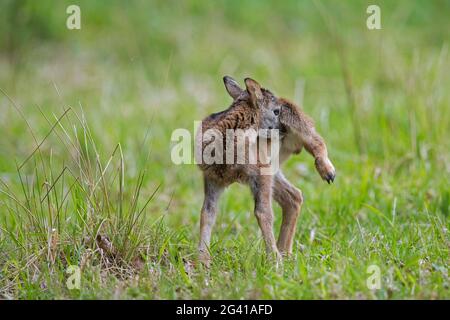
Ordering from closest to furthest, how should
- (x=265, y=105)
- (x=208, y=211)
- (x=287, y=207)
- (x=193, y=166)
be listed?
(x=208, y=211) < (x=265, y=105) < (x=287, y=207) < (x=193, y=166)

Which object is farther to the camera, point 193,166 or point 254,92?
point 193,166

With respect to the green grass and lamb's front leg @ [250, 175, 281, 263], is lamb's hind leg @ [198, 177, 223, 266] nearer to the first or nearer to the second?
the green grass

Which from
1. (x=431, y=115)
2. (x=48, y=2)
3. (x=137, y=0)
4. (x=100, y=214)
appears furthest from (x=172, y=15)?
(x=100, y=214)

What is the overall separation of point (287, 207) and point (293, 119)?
1.93 ft

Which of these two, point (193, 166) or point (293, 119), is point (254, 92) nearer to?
point (293, 119)

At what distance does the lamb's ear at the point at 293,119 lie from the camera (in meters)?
5.15

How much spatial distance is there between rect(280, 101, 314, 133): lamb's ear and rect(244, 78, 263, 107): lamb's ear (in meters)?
0.20

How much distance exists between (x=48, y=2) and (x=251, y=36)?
3200 millimetres

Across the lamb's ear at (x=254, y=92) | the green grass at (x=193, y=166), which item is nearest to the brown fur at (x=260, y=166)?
the lamb's ear at (x=254, y=92)

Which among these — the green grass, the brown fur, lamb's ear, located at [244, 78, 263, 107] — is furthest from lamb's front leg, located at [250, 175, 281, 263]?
lamb's ear, located at [244, 78, 263, 107]

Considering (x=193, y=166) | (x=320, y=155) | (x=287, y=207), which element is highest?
(x=320, y=155)

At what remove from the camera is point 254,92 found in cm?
505

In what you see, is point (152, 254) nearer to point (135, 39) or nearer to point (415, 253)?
point (415, 253)

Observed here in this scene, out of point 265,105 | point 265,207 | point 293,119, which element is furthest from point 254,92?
point 265,207
